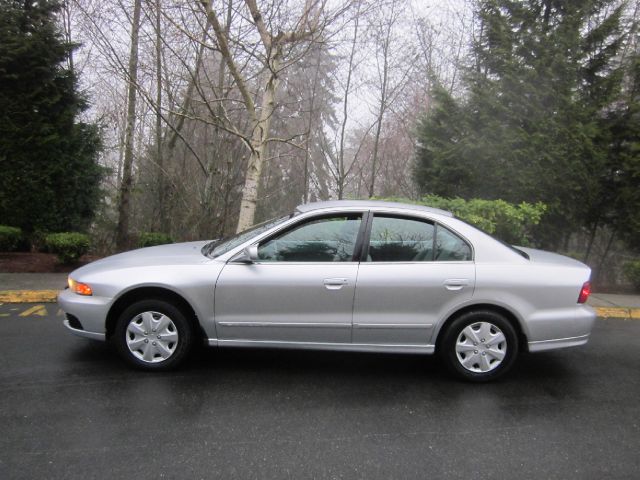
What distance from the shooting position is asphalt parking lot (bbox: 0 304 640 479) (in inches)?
108

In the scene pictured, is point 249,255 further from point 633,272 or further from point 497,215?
point 633,272

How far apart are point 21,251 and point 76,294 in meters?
6.91

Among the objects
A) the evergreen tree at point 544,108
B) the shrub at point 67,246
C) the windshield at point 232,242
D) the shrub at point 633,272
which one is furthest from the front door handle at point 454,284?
the shrub at point 67,246

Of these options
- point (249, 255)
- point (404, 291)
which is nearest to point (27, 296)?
point (249, 255)

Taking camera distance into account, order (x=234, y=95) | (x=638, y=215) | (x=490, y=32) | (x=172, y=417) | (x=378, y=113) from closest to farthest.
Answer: (x=172, y=417)
(x=638, y=215)
(x=490, y=32)
(x=234, y=95)
(x=378, y=113)

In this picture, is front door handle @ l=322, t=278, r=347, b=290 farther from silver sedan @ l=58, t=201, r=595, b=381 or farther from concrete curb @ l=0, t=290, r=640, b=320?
concrete curb @ l=0, t=290, r=640, b=320

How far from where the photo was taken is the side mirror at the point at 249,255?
150 inches

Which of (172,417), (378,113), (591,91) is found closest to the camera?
(172,417)

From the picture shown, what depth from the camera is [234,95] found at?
1295 cm

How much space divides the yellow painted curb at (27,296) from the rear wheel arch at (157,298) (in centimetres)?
304

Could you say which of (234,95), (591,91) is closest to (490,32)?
(591,91)

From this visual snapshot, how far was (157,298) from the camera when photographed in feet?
13.0

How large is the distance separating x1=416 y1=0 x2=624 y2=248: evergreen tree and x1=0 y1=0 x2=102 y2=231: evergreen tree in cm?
809

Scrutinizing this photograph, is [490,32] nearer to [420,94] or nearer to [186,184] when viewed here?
[420,94]
